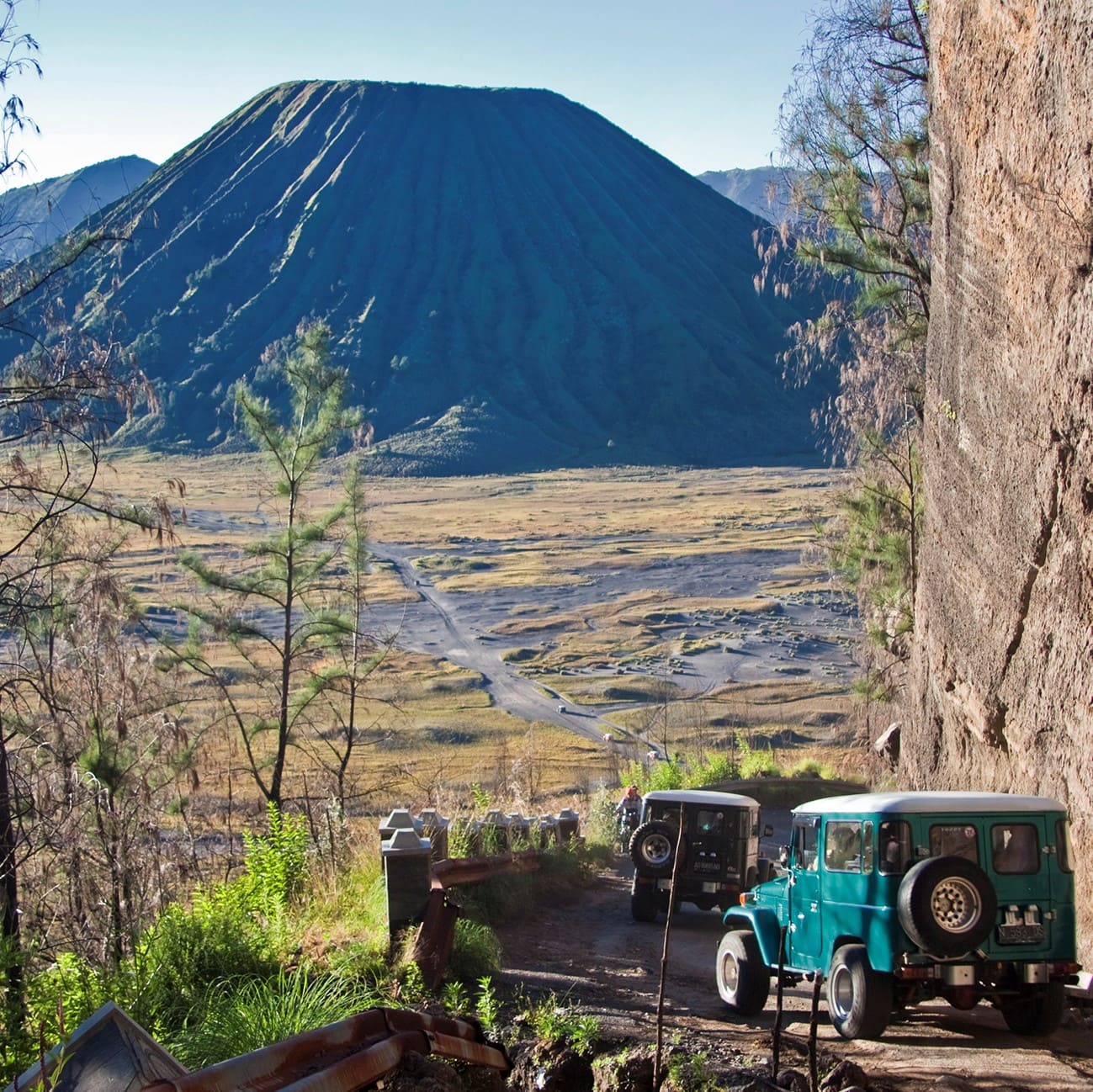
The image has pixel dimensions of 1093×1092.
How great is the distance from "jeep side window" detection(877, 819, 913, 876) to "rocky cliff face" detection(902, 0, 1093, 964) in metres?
1.95

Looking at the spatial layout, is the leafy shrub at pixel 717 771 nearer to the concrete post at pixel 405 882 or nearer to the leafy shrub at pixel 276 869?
the leafy shrub at pixel 276 869

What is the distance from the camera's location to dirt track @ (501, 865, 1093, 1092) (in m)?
7.91

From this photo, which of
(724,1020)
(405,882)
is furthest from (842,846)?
(405,882)

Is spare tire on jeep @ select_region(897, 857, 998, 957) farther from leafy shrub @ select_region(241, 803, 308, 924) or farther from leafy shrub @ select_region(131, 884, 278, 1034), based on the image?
leafy shrub @ select_region(241, 803, 308, 924)

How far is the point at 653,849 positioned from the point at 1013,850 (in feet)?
22.2

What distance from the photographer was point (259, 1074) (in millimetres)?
4484

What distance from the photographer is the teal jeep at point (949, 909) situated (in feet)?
27.2

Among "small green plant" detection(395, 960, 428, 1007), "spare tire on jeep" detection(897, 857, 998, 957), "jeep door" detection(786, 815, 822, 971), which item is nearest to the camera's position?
"spare tire on jeep" detection(897, 857, 998, 957)

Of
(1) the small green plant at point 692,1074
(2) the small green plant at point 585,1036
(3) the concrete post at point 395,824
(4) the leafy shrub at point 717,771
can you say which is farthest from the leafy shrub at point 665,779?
(1) the small green plant at point 692,1074

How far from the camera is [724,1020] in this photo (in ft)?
33.1

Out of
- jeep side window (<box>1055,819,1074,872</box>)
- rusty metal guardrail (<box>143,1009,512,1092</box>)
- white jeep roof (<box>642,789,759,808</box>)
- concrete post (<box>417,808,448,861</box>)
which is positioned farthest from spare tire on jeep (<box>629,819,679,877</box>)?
rusty metal guardrail (<box>143,1009,512,1092</box>)

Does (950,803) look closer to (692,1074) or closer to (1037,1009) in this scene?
(1037,1009)

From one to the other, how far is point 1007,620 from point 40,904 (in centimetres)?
925

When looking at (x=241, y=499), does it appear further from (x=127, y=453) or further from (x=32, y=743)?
(x=32, y=743)
